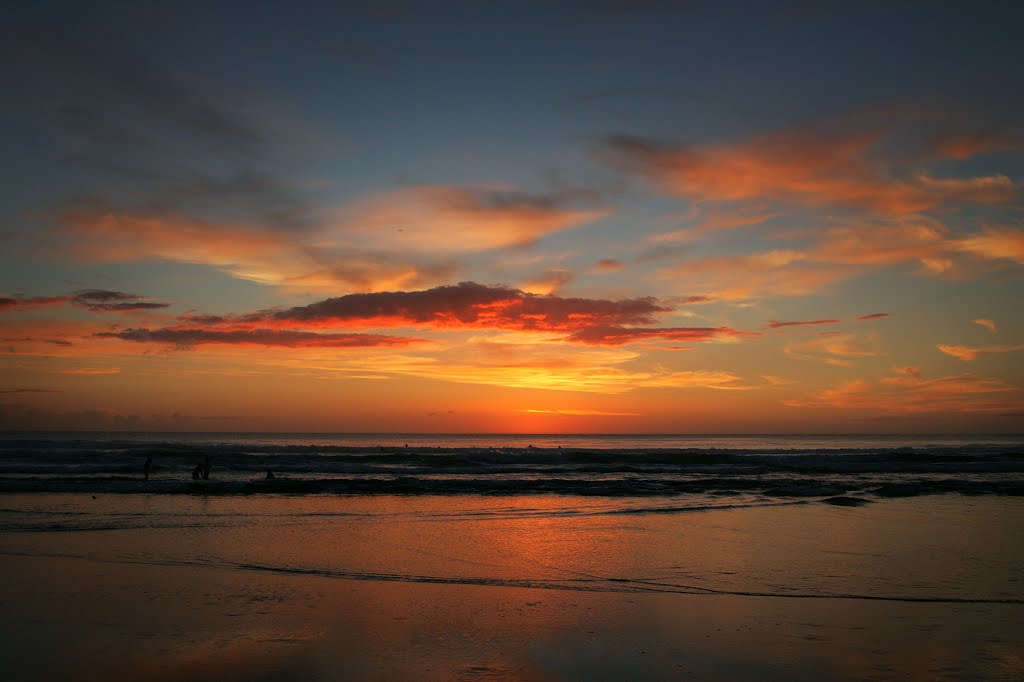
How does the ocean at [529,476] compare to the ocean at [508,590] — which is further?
the ocean at [529,476]

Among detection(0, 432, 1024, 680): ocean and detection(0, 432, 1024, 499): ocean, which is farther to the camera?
detection(0, 432, 1024, 499): ocean

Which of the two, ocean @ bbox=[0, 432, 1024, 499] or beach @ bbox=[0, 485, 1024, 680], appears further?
ocean @ bbox=[0, 432, 1024, 499]

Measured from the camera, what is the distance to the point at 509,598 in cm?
1070

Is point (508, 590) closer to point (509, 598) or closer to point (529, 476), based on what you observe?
point (509, 598)

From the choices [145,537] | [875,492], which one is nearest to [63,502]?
[145,537]

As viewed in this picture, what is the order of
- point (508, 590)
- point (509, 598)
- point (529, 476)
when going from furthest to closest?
point (529, 476)
point (508, 590)
point (509, 598)

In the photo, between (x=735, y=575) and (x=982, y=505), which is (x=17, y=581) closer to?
(x=735, y=575)

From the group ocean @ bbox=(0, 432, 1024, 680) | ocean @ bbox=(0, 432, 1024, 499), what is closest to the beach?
ocean @ bbox=(0, 432, 1024, 680)

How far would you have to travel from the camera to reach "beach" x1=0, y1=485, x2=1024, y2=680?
25.8 ft

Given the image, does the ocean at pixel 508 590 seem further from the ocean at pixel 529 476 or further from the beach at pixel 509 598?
the ocean at pixel 529 476

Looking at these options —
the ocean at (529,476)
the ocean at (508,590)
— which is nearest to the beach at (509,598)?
the ocean at (508,590)

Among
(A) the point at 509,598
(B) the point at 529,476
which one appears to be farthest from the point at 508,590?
(B) the point at 529,476

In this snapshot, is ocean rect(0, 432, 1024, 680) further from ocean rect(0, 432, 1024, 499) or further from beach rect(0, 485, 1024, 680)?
ocean rect(0, 432, 1024, 499)

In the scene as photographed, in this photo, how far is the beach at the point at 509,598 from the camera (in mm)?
7852
